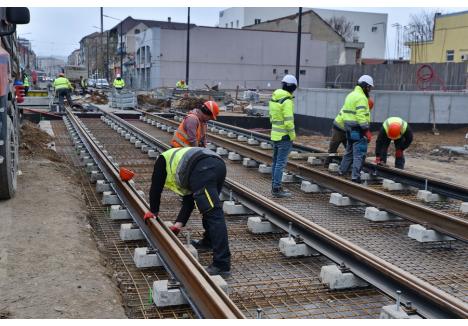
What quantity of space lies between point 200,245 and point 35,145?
8.03 meters

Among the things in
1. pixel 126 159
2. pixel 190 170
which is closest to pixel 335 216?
pixel 190 170

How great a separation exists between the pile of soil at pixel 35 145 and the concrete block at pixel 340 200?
5.84 metres

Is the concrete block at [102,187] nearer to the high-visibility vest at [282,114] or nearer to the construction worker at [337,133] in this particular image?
the high-visibility vest at [282,114]

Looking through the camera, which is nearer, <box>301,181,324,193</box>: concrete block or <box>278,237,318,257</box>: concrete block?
<box>278,237,318,257</box>: concrete block

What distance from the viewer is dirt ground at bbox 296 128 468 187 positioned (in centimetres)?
1199

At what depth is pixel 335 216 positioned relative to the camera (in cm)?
741

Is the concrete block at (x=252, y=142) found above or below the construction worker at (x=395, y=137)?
below

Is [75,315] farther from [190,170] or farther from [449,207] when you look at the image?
[449,207]

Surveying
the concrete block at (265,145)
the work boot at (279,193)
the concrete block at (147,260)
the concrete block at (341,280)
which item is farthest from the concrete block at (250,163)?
the concrete block at (341,280)

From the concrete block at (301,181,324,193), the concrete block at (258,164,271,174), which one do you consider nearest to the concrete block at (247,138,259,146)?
the concrete block at (258,164,271,174)

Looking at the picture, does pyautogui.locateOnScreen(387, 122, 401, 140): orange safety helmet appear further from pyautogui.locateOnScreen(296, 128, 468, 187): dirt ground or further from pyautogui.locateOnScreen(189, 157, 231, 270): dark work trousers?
pyautogui.locateOnScreen(189, 157, 231, 270): dark work trousers

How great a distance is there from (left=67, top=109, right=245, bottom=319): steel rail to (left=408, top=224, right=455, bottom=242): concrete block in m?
2.94

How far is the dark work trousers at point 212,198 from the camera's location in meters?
4.71

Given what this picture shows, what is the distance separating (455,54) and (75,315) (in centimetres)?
4802
